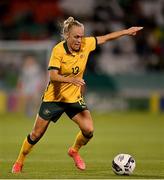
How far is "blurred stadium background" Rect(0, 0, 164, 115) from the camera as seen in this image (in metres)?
27.3

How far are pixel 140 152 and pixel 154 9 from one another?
15.7m

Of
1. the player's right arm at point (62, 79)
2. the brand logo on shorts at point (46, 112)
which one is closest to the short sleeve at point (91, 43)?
the player's right arm at point (62, 79)

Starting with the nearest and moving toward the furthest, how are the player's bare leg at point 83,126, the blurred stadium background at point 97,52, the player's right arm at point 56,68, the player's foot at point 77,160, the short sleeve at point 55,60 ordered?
the player's right arm at point 56,68 → the short sleeve at point 55,60 → the player's bare leg at point 83,126 → the player's foot at point 77,160 → the blurred stadium background at point 97,52

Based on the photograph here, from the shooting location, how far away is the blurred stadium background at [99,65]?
77.8 ft

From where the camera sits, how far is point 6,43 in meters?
28.8

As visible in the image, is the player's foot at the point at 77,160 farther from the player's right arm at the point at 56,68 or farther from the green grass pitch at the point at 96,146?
the player's right arm at the point at 56,68

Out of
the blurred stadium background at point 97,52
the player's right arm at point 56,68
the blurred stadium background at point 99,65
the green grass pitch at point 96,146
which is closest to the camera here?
the player's right arm at point 56,68

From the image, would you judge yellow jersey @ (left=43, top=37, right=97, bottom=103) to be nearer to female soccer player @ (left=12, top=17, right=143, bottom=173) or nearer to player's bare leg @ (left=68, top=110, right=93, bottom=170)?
female soccer player @ (left=12, top=17, right=143, bottom=173)

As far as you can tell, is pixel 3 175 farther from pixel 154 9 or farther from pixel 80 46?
pixel 154 9

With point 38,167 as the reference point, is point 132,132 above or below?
below

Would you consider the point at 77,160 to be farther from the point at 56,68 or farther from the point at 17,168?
the point at 56,68

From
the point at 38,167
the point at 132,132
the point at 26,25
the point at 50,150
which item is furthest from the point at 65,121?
the point at 38,167

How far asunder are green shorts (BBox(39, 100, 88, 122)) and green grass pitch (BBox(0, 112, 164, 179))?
31.5 inches

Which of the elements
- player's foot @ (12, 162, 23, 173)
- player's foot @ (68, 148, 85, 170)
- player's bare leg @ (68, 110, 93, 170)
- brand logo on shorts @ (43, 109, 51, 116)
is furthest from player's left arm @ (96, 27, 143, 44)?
player's foot @ (12, 162, 23, 173)
